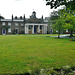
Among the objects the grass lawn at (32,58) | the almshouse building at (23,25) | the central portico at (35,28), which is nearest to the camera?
the grass lawn at (32,58)

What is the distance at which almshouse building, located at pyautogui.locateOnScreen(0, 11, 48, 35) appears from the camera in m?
69.4

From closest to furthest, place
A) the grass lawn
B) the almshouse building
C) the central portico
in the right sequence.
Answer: the grass lawn, the almshouse building, the central portico

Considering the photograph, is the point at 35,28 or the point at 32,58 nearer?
the point at 32,58

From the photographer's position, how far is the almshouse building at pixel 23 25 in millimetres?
69438

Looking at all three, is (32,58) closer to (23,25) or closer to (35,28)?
(23,25)

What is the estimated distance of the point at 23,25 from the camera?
73000 millimetres

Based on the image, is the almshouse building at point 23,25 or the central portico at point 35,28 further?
the central portico at point 35,28

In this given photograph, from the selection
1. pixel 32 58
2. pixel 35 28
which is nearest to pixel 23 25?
pixel 35 28

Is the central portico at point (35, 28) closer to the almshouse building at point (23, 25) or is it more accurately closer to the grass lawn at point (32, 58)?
the almshouse building at point (23, 25)

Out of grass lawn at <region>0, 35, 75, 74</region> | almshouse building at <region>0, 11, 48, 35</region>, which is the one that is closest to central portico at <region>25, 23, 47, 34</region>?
almshouse building at <region>0, 11, 48, 35</region>

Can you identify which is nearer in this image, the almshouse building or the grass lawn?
the grass lawn

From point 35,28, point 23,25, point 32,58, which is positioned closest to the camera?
point 32,58

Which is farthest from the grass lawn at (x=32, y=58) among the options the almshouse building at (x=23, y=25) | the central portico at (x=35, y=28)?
the central portico at (x=35, y=28)

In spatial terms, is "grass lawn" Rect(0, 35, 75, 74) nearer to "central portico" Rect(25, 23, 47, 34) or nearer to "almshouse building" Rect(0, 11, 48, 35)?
"almshouse building" Rect(0, 11, 48, 35)
